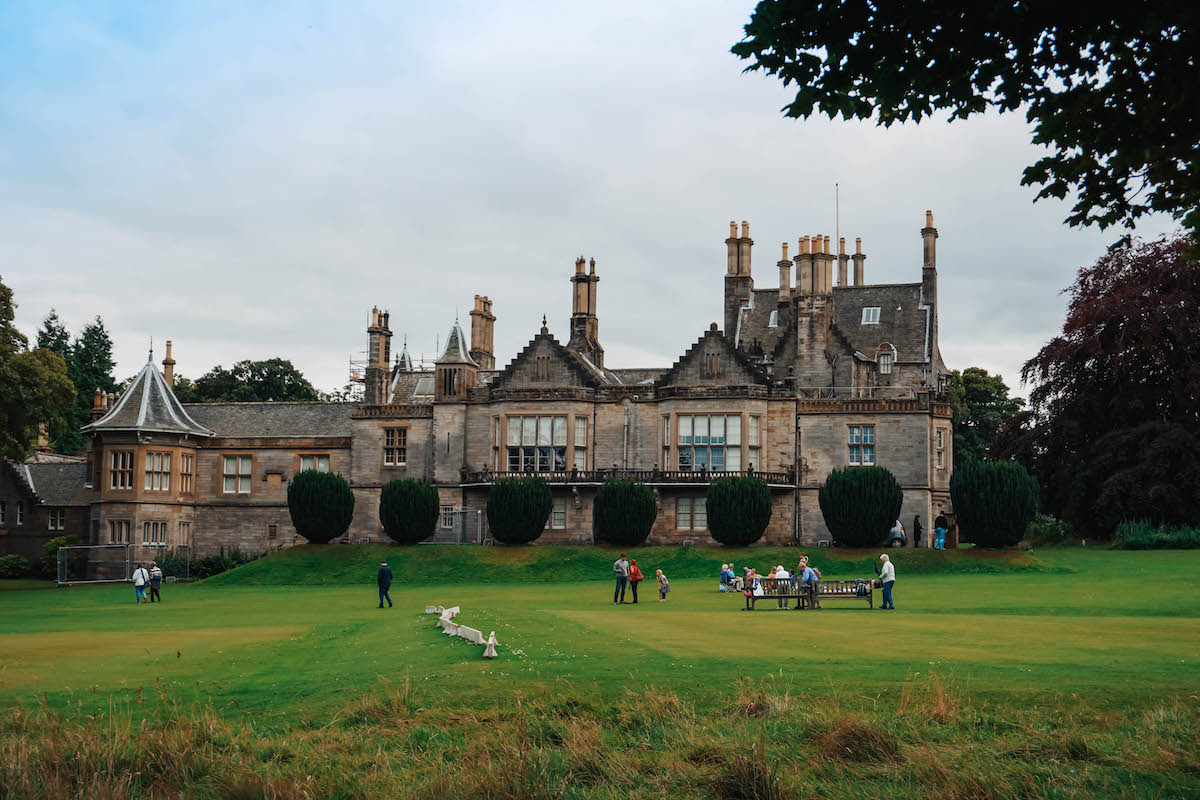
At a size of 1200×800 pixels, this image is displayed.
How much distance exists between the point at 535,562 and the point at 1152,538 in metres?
23.3

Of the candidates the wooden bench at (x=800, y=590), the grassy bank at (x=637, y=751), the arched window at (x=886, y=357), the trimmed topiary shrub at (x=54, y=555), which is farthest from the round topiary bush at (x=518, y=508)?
the grassy bank at (x=637, y=751)

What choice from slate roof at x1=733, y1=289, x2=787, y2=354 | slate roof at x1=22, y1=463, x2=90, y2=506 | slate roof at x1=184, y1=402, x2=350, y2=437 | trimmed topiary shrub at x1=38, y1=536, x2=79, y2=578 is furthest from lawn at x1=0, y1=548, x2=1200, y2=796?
slate roof at x1=733, y1=289, x2=787, y2=354

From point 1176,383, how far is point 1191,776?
42.3 m

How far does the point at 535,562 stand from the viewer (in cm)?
5012

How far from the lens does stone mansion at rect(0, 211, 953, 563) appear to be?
54250mm

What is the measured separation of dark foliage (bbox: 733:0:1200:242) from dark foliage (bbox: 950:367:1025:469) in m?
69.7

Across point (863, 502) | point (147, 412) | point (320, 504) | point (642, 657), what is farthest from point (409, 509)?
point (642, 657)

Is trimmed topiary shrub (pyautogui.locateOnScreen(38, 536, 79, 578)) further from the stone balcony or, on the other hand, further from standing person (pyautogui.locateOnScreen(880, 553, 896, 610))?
standing person (pyautogui.locateOnScreen(880, 553, 896, 610))

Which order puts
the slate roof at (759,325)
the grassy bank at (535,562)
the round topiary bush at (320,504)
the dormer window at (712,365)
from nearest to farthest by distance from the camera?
the grassy bank at (535,562)
the round topiary bush at (320,504)
the dormer window at (712,365)
the slate roof at (759,325)

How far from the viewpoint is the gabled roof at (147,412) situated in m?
57.6

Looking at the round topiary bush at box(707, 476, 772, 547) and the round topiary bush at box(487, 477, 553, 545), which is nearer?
the round topiary bush at box(707, 476, 772, 547)

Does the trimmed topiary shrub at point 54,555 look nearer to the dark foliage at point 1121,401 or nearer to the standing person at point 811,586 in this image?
the standing person at point 811,586

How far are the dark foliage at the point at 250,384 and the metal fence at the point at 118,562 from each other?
1253 inches

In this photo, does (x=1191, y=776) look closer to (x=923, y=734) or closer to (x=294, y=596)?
(x=923, y=734)
